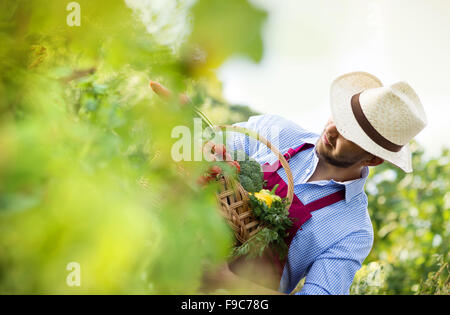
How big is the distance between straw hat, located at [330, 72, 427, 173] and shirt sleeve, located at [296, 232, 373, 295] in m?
0.31

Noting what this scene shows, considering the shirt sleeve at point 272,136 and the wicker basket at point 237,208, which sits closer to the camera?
the wicker basket at point 237,208

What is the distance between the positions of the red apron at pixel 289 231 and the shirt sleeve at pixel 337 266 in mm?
99

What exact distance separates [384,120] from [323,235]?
17.0 inches

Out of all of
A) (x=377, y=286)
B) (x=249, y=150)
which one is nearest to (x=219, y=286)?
(x=249, y=150)

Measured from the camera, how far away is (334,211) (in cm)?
143

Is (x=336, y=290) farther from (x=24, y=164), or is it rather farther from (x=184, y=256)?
(x=24, y=164)

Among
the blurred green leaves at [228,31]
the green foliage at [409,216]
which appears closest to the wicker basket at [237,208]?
the blurred green leaves at [228,31]

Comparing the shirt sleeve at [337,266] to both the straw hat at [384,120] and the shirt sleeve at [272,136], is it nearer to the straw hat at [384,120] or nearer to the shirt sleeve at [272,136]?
the straw hat at [384,120]

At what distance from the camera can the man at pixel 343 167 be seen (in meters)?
1.30

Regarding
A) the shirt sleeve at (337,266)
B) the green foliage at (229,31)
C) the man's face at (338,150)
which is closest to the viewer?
the green foliage at (229,31)

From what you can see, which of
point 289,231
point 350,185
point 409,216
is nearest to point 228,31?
point 289,231

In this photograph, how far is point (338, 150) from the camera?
1399mm
